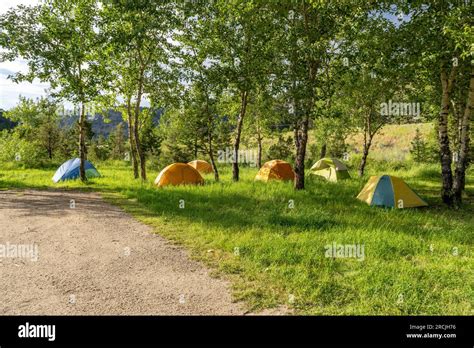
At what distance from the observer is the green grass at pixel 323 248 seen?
226 inches

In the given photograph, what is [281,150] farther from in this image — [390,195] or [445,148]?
[390,195]

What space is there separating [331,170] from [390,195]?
10592mm

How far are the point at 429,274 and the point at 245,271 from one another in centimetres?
390

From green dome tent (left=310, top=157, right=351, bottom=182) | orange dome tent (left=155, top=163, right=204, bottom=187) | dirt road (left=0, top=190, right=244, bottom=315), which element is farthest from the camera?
green dome tent (left=310, top=157, right=351, bottom=182)

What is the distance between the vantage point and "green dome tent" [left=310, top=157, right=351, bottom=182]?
2414 centimetres

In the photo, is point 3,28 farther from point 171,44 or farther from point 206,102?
point 206,102

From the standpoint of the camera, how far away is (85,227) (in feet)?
34.0

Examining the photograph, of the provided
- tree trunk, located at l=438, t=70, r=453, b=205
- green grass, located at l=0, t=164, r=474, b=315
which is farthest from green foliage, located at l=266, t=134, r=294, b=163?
green grass, located at l=0, t=164, r=474, b=315

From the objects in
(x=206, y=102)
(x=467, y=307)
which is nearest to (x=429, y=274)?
(x=467, y=307)

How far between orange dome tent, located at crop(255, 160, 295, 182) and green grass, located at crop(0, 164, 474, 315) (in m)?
6.32

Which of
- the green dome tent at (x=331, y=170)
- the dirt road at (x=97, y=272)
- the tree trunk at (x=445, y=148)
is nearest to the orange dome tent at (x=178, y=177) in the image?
the dirt road at (x=97, y=272)

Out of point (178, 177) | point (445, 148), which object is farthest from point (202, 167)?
point (445, 148)

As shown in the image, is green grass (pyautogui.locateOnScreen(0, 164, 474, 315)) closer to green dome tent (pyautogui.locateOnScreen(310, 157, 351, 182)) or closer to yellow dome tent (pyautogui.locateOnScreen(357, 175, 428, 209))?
yellow dome tent (pyautogui.locateOnScreen(357, 175, 428, 209))

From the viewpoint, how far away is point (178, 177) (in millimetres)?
18844
